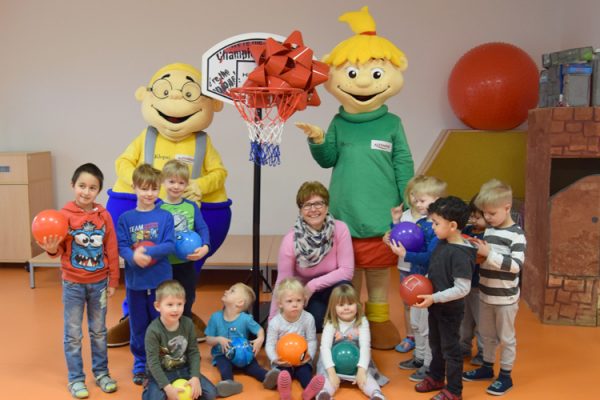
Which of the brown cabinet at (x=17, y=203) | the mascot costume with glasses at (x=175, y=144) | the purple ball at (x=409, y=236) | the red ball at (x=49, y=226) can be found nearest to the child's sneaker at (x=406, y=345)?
the purple ball at (x=409, y=236)

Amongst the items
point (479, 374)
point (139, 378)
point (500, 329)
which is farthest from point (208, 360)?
point (500, 329)

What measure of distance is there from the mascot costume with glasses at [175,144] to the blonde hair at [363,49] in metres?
0.80

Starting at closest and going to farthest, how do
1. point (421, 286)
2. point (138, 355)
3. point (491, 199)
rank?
point (421, 286), point (491, 199), point (138, 355)

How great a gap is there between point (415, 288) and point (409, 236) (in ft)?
1.13

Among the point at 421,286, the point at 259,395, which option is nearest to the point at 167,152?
the point at 259,395

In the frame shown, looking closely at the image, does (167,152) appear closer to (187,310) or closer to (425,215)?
(187,310)

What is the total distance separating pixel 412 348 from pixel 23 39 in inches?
162

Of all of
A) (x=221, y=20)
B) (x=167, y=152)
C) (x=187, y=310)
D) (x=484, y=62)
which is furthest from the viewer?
(x=221, y=20)

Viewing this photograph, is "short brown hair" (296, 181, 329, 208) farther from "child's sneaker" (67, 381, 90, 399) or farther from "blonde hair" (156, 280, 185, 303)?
"child's sneaker" (67, 381, 90, 399)

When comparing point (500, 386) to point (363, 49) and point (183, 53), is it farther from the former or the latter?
point (183, 53)

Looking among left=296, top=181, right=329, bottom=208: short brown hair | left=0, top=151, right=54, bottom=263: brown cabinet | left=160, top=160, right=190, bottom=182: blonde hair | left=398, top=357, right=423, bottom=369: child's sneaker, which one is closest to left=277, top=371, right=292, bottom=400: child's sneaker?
left=398, top=357, right=423, bottom=369: child's sneaker

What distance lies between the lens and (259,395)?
3.13 meters

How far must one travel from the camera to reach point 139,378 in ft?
10.6

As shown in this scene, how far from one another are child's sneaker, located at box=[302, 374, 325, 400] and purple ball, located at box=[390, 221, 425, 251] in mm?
736
